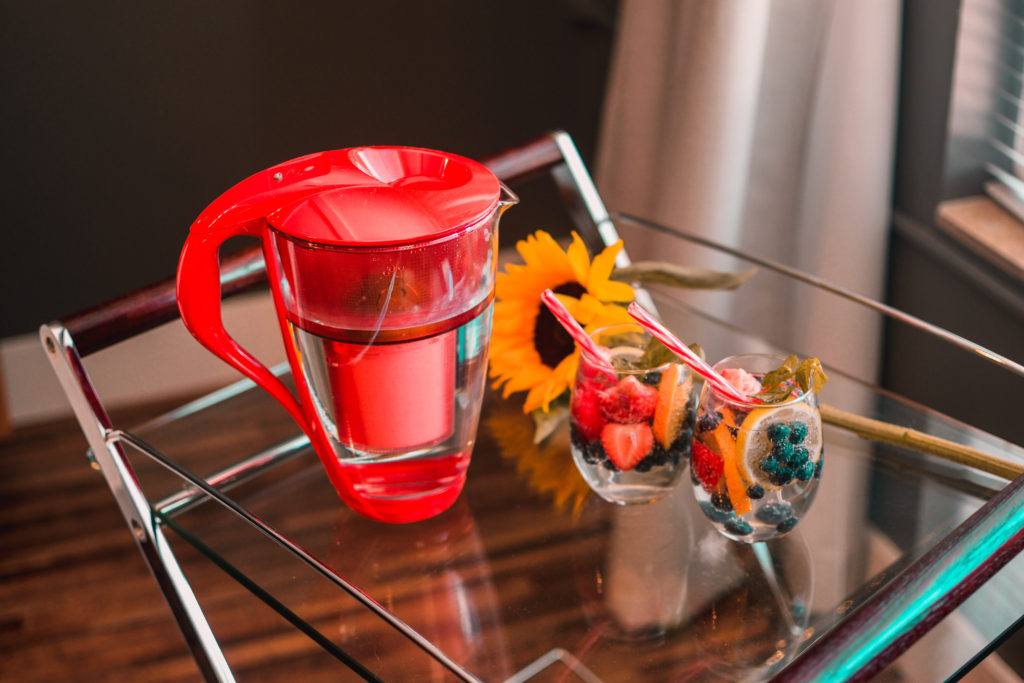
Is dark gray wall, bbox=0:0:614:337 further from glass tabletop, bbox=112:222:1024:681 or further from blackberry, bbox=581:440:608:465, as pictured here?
blackberry, bbox=581:440:608:465

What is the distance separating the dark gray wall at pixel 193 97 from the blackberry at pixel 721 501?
5.07 feet

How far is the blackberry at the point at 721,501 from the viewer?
2.08 feet

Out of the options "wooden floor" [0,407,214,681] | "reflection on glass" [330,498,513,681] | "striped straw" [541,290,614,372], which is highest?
"striped straw" [541,290,614,372]

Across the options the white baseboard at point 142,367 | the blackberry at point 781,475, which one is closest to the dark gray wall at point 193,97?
the white baseboard at point 142,367

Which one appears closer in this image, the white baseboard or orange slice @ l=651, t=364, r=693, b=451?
orange slice @ l=651, t=364, r=693, b=451

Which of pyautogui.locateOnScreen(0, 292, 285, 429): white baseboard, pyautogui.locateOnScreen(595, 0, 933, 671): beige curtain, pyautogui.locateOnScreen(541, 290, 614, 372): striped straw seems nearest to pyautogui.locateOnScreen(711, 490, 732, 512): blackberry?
pyautogui.locateOnScreen(541, 290, 614, 372): striped straw

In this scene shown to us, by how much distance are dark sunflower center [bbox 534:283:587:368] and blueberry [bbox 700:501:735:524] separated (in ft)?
0.62

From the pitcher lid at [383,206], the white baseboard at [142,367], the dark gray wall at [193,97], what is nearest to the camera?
the pitcher lid at [383,206]

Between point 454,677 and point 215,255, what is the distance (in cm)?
29

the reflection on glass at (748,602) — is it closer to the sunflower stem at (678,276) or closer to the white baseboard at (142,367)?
the sunflower stem at (678,276)

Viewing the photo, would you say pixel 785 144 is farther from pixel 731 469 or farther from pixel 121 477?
pixel 121 477

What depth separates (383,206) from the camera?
56 cm

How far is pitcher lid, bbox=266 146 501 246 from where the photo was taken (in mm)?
547

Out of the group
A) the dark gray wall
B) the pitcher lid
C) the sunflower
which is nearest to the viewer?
the pitcher lid
